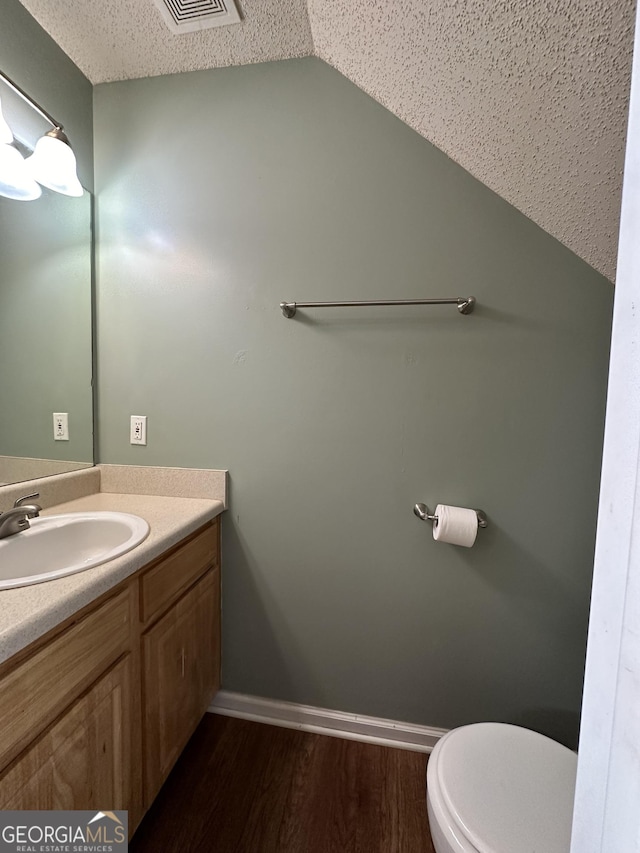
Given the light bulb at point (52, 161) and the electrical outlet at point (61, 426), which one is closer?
the light bulb at point (52, 161)

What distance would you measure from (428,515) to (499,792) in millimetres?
681

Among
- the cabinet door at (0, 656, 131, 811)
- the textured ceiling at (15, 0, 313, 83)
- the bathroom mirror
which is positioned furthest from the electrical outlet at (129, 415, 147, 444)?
the textured ceiling at (15, 0, 313, 83)

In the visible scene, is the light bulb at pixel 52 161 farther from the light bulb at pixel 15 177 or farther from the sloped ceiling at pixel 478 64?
the sloped ceiling at pixel 478 64

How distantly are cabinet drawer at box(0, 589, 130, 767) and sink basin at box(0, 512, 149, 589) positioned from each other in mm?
145

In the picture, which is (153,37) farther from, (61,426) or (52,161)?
(61,426)

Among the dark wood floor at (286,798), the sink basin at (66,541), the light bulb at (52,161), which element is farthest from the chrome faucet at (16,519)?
the light bulb at (52,161)

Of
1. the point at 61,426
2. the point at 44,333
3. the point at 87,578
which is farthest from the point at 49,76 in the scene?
the point at 87,578

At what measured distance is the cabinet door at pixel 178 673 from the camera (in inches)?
39.3

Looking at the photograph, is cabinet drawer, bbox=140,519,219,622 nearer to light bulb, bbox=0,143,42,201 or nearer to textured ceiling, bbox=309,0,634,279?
light bulb, bbox=0,143,42,201

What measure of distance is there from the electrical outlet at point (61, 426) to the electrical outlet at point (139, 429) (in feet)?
0.75

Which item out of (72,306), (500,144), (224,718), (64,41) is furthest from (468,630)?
(64,41)

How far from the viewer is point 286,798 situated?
1.12 m

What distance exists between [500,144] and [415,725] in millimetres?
1987

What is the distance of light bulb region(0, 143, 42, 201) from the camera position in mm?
1057
